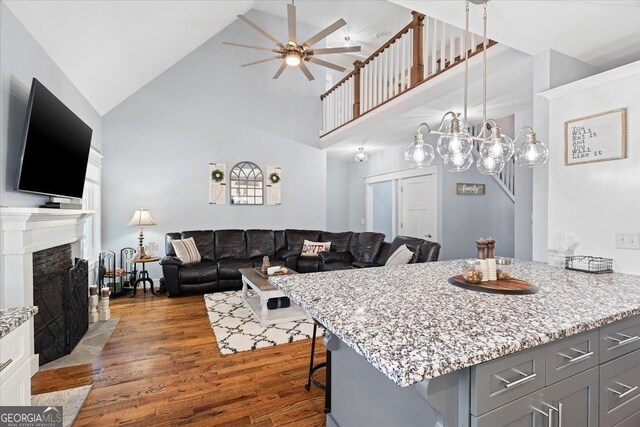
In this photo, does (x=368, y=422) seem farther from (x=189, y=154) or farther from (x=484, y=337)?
(x=189, y=154)

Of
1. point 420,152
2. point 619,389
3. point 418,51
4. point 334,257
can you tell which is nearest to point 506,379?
point 619,389

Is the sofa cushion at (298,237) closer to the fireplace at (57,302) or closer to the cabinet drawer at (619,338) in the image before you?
the fireplace at (57,302)

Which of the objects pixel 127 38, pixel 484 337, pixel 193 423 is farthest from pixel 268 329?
pixel 127 38

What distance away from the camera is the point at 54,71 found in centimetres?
296

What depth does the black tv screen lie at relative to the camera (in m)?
2.29

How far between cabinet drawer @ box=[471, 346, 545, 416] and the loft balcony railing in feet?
9.42

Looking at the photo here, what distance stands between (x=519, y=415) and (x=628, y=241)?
1653mm

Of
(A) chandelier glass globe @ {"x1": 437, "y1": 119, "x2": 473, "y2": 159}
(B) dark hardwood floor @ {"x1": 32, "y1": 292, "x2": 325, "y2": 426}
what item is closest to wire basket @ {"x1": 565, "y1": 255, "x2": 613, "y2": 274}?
(A) chandelier glass globe @ {"x1": 437, "y1": 119, "x2": 473, "y2": 159}

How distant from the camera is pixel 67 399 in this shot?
2090 mm

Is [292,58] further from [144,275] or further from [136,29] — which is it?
[144,275]

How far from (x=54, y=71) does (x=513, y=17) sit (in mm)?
3849

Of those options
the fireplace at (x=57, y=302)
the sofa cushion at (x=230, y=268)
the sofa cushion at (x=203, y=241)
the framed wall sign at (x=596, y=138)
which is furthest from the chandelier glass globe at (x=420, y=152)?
the sofa cushion at (x=203, y=241)

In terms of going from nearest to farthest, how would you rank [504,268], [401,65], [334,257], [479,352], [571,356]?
[479,352]
[571,356]
[504,268]
[401,65]
[334,257]

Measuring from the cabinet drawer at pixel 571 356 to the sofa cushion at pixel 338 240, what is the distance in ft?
15.1
